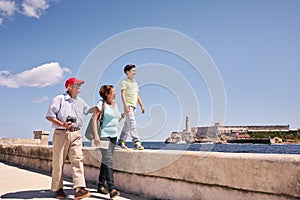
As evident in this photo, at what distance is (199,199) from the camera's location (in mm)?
3688

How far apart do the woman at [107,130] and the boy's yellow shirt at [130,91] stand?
0.83 meters

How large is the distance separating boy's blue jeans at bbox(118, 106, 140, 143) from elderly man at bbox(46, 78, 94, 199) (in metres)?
1.17

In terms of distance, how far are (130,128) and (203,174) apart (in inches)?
85.6

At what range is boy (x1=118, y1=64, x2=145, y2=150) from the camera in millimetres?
5418

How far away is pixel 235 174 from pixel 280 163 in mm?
538

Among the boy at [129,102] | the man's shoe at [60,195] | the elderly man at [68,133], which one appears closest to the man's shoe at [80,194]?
the elderly man at [68,133]

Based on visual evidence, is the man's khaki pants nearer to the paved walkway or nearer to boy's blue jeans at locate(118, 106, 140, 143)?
the paved walkway

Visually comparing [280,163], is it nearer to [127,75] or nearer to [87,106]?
[87,106]

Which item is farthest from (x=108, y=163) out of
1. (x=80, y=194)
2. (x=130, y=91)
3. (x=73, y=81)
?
(x=130, y=91)

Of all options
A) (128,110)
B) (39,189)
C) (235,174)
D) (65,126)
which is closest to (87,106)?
(65,126)

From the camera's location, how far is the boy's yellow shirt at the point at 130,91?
548 cm

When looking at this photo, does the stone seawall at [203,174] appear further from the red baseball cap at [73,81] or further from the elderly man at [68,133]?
the red baseball cap at [73,81]

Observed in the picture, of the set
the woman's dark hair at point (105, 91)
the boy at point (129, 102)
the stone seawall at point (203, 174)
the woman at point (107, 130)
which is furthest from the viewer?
the boy at point (129, 102)

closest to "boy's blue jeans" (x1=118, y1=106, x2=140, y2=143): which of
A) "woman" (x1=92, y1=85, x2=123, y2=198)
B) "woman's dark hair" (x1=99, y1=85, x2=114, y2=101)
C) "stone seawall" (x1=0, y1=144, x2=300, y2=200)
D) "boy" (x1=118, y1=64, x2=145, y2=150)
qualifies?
"boy" (x1=118, y1=64, x2=145, y2=150)
